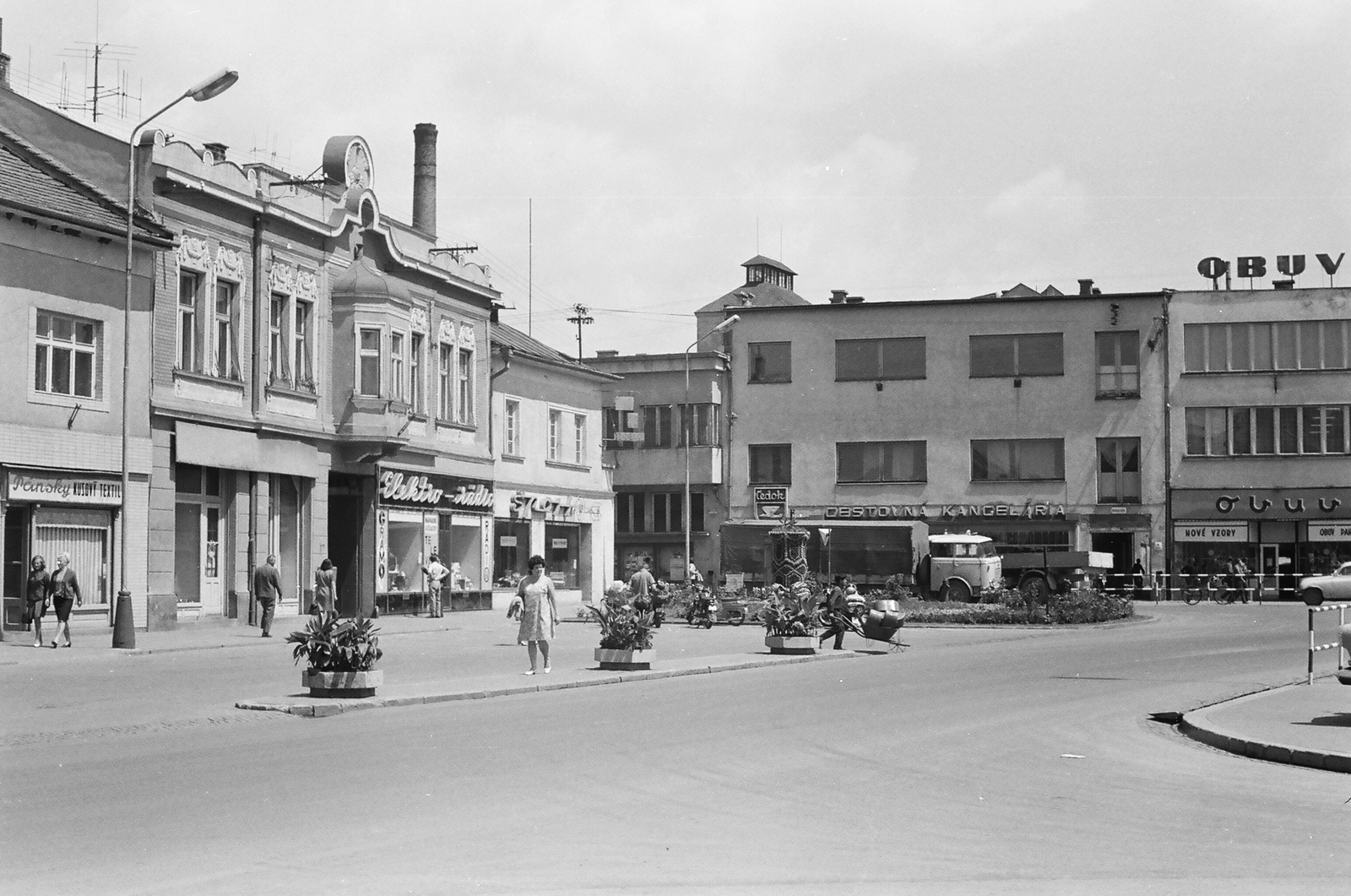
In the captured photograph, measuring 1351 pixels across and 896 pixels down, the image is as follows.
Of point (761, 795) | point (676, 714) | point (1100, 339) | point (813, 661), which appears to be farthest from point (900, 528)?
point (761, 795)

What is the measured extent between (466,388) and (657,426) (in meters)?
26.3

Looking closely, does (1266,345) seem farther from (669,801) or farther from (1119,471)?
(669,801)

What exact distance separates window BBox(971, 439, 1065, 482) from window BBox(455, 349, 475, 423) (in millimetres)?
29694

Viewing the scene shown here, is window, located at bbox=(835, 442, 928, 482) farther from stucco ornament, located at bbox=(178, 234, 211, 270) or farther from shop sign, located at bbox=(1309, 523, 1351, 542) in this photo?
stucco ornament, located at bbox=(178, 234, 211, 270)

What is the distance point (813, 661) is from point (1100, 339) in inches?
1809

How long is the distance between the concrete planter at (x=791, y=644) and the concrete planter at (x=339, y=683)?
1125cm

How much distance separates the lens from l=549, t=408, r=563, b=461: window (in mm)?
53625

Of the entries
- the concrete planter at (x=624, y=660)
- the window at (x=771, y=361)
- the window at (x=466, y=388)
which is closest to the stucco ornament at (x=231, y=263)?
the window at (x=466, y=388)

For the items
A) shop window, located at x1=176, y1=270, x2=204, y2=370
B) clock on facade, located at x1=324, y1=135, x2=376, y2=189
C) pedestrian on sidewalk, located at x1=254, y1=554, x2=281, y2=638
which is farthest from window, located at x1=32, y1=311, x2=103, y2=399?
clock on facade, located at x1=324, y1=135, x2=376, y2=189

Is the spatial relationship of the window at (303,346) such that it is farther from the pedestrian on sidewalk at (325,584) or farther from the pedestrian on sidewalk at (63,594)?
the pedestrian on sidewalk at (63,594)

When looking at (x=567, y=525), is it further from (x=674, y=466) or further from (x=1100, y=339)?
(x=1100, y=339)

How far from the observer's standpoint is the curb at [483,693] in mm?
16938

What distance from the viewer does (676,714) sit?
671 inches

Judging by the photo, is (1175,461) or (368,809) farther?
(1175,461)
